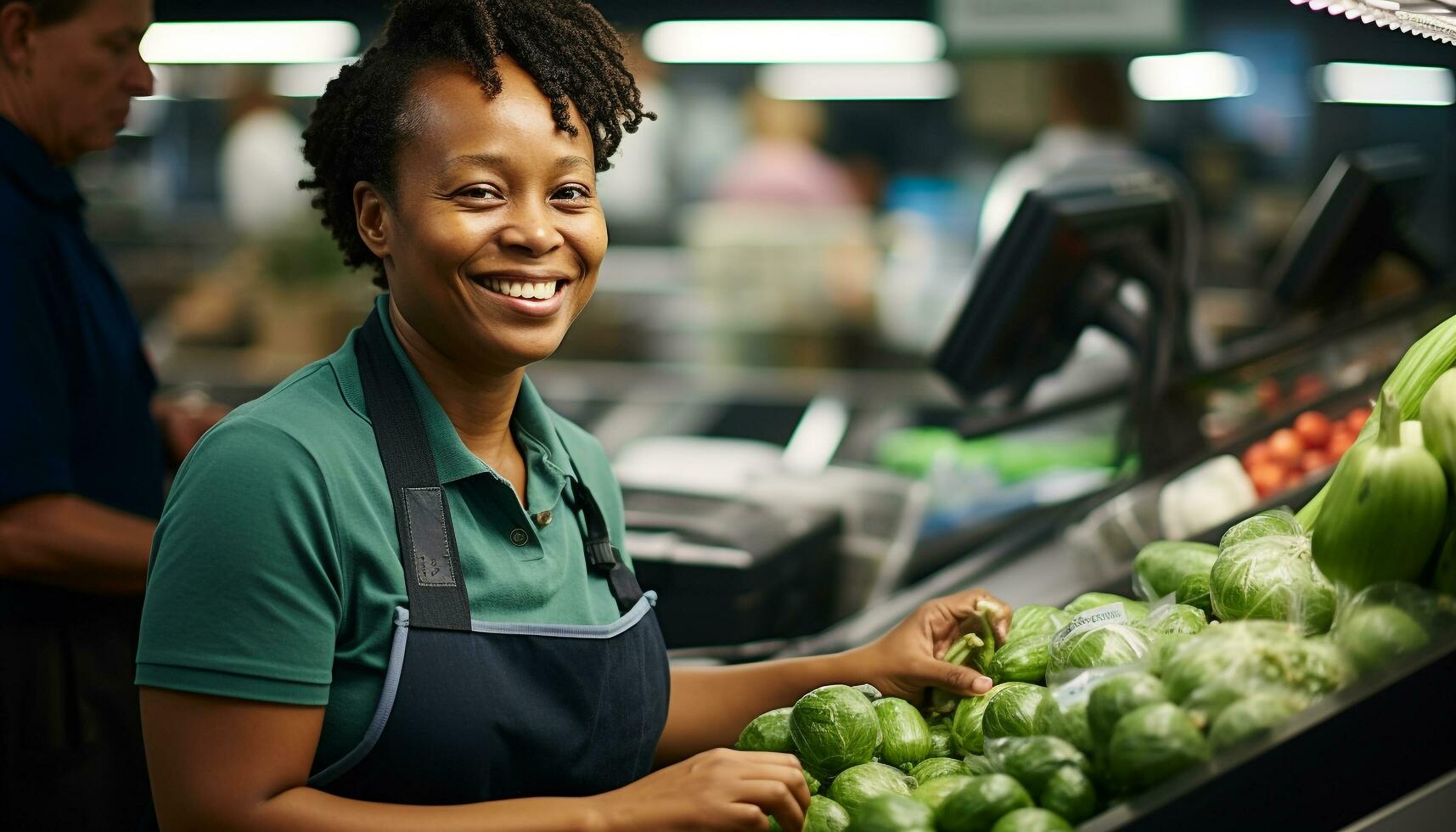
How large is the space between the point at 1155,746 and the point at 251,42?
666 centimetres

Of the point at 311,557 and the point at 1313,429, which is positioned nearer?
the point at 311,557

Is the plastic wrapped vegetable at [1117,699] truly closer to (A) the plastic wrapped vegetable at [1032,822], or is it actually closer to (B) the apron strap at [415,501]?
(A) the plastic wrapped vegetable at [1032,822]

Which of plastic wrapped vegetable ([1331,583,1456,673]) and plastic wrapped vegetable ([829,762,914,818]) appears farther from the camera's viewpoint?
plastic wrapped vegetable ([829,762,914,818])

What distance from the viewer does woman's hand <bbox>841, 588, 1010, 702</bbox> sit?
1712mm

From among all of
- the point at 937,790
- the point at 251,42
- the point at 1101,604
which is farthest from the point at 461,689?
the point at 251,42

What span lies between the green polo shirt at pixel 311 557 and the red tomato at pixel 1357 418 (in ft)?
7.41

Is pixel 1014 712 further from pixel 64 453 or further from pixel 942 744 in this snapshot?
pixel 64 453

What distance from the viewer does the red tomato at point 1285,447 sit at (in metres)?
3.03

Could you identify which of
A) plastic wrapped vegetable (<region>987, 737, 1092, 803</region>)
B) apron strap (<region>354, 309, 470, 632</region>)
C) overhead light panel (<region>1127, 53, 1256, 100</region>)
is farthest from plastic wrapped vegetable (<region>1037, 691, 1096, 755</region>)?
overhead light panel (<region>1127, 53, 1256, 100</region>)

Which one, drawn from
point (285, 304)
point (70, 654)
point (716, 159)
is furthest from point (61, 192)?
point (716, 159)

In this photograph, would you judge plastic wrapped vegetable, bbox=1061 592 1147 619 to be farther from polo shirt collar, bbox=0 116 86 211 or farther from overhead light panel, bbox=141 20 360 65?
overhead light panel, bbox=141 20 360 65

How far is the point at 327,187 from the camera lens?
1613 millimetres

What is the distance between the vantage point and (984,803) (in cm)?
128

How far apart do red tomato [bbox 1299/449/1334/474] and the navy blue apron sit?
1.98 m
